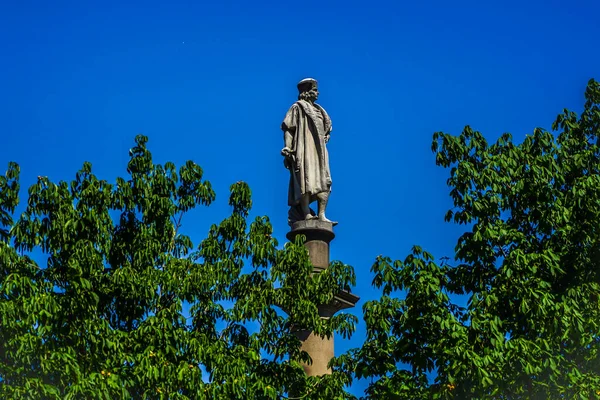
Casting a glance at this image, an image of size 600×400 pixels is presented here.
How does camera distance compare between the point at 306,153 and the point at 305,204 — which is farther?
the point at 306,153

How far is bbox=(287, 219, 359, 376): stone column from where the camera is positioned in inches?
771

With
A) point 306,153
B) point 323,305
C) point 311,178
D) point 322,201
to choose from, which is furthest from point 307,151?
point 323,305

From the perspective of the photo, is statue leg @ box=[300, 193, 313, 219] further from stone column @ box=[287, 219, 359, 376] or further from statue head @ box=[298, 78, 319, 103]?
statue head @ box=[298, 78, 319, 103]

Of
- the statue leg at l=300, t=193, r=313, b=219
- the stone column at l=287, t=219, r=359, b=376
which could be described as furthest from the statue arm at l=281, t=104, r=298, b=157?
the stone column at l=287, t=219, r=359, b=376

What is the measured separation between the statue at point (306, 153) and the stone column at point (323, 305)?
0.34 meters

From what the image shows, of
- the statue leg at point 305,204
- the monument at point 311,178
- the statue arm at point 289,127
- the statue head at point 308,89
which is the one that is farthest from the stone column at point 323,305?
the statue head at point 308,89

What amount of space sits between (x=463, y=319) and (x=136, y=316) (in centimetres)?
501

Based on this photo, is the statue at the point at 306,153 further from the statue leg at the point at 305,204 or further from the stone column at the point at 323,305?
the stone column at the point at 323,305

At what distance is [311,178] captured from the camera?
21.5 meters

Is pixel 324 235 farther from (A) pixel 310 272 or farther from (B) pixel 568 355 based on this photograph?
(B) pixel 568 355

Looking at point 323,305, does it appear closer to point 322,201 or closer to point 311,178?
point 322,201

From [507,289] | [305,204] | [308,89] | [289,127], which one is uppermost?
[308,89]

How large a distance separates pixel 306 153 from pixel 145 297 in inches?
193

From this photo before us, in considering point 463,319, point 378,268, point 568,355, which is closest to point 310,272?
point 378,268
